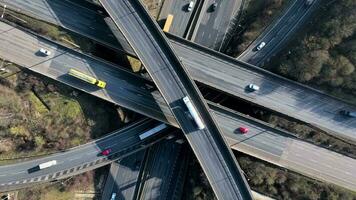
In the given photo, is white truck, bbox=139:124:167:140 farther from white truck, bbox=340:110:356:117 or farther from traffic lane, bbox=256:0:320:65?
white truck, bbox=340:110:356:117

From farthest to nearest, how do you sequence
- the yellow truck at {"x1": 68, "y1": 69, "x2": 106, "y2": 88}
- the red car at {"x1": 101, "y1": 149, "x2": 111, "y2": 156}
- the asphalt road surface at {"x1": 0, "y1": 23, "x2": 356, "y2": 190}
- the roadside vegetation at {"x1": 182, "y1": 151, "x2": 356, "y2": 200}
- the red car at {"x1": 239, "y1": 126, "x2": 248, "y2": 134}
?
the red car at {"x1": 101, "y1": 149, "x2": 111, "y2": 156} → the red car at {"x1": 239, "y1": 126, "x2": 248, "y2": 134} → the asphalt road surface at {"x1": 0, "y1": 23, "x2": 356, "y2": 190} → the yellow truck at {"x1": 68, "y1": 69, "x2": 106, "y2": 88} → the roadside vegetation at {"x1": 182, "y1": 151, "x2": 356, "y2": 200}

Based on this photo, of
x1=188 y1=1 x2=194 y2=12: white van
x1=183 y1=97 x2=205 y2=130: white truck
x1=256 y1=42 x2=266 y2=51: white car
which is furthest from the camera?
x1=188 y1=1 x2=194 y2=12: white van

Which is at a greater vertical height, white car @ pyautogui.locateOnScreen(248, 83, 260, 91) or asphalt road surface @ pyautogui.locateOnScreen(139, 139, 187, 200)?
white car @ pyautogui.locateOnScreen(248, 83, 260, 91)

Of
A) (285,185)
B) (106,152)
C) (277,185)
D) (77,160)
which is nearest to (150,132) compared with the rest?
(106,152)

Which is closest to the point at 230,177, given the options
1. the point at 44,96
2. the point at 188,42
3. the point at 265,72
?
the point at 265,72

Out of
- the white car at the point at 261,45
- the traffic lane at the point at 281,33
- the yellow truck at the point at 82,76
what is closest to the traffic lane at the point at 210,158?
the yellow truck at the point at 82,76

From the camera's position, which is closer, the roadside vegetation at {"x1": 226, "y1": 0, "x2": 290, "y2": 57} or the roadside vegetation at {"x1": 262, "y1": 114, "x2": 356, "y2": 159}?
the roadside vegetation at {"x1": 262, "y1": 114, "x2": 356, "y2": 159}

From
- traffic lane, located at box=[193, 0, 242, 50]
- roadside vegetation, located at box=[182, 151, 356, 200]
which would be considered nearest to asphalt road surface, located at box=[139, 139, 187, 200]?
roadside vegetation, located at box=[182, 151, 356, 200]
